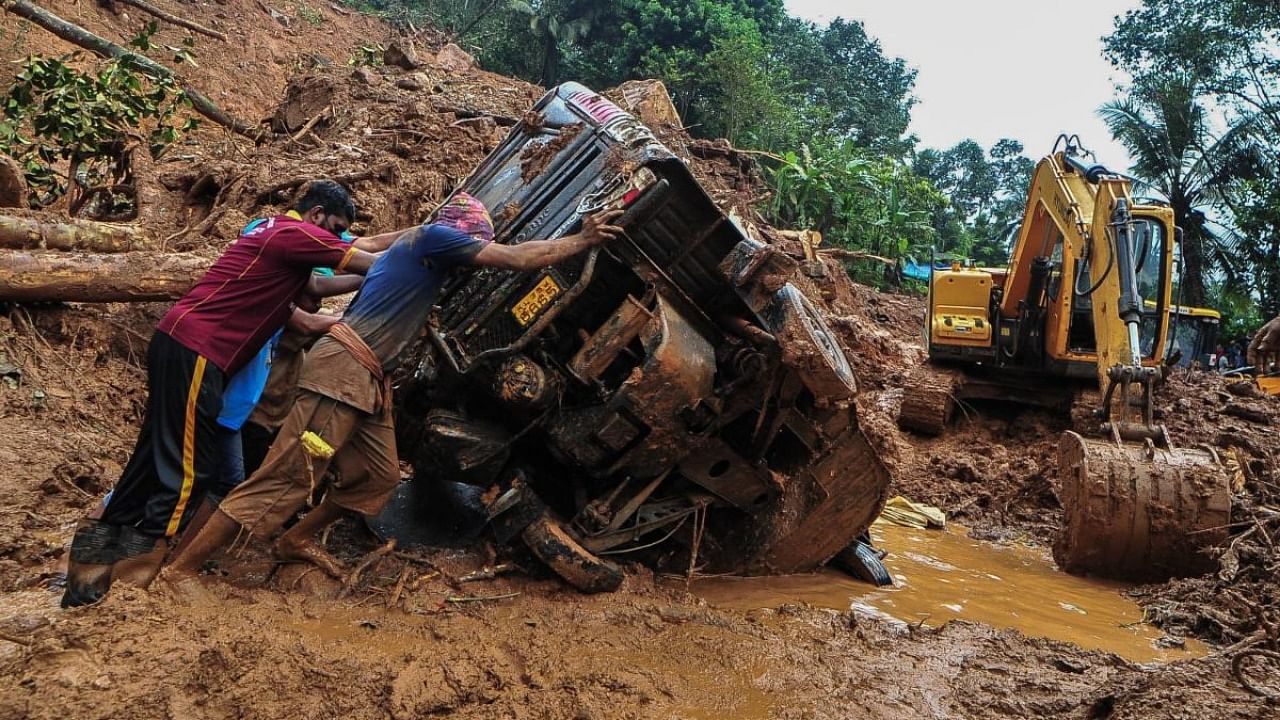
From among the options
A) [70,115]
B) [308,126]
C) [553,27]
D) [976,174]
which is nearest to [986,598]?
[70,115]

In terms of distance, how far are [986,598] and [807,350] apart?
1863mm

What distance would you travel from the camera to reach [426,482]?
16.0ft

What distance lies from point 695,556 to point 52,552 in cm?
272

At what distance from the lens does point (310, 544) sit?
344cm

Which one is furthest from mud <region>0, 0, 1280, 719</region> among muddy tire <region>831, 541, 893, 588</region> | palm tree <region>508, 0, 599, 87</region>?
palm tree <region>508, 0, 599, 87</region>

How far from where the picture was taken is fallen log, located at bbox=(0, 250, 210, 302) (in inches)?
193

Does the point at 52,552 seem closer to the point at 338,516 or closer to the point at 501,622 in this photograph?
the point at 338,516

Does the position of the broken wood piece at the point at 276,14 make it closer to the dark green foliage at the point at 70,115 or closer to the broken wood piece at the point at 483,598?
the dark green foliage at the point at 70,115

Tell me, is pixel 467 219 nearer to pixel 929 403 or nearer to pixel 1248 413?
pixel 929 403

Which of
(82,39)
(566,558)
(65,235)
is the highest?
(566,558)

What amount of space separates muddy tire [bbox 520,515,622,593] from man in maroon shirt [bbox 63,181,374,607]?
1282 mm

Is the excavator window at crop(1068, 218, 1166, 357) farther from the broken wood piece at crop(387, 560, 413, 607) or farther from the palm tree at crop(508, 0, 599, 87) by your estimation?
the palm tree at crop(508, 0, 599, 87)

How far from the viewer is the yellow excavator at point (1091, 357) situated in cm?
432

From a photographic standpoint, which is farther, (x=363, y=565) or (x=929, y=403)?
(x=929, y=403)
